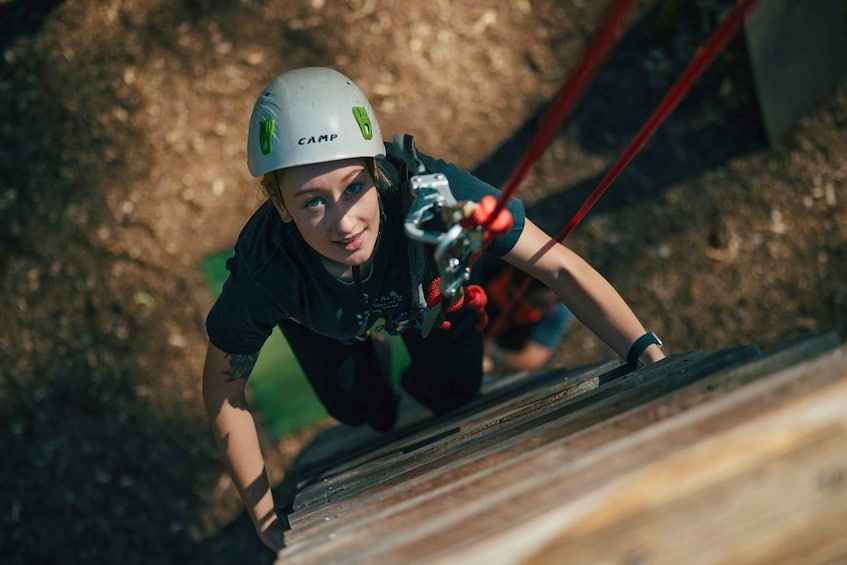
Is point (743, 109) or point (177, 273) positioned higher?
→ point (743, 109)

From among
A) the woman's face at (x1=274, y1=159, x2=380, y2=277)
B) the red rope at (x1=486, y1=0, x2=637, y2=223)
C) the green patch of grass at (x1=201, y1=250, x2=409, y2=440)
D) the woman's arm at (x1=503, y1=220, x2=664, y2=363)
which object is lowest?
the green patch of grass at (x1=201, y1=250, x2=409, y2=440)

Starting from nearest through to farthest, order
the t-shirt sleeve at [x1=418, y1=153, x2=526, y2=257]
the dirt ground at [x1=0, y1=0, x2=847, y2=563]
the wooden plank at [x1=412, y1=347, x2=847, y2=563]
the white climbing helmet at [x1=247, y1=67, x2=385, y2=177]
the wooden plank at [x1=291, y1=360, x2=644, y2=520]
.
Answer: the wooden plank at [x1=412, y1=347, x2=847, y2=563] < the white climbing helmet at [x1=247, y1=67, x2=385, y2=177] < the t-shirt sleeve at [x1=418, y1=153, x2=526, y2=257] < the wooden plank at [x1=291, y1=360, x2=644, y2=520] < the dirt ground at [x1=0, y1=0, x2=847, y2=563]

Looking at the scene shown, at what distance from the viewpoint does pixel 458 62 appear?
4.75 meters

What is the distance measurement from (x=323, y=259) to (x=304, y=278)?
0.31ft

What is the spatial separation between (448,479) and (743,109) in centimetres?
382

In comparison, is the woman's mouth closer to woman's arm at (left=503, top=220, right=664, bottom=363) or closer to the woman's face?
the woman's face

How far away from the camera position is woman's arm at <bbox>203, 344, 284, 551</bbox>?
2.45 meters

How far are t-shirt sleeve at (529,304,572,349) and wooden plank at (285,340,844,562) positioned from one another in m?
2.59

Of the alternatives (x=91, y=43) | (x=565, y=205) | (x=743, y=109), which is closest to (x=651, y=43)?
Answer: (x=743, y=109)

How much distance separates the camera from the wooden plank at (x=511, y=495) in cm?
128

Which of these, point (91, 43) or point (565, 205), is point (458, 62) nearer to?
point (565, 205)

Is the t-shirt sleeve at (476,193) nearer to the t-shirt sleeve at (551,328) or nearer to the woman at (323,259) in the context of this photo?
the woman at (323,259)

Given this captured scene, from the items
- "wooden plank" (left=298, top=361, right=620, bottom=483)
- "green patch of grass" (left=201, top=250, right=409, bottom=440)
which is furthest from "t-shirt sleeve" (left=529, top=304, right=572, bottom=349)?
"green patch of grass" (left=201, top=250, right=409, bottom=440)

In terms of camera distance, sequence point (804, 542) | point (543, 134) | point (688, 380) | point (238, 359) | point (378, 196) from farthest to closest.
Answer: point (238, 359) < point (378, 196) < point (688, 380) < point (543, 134) < point (804, 542)
